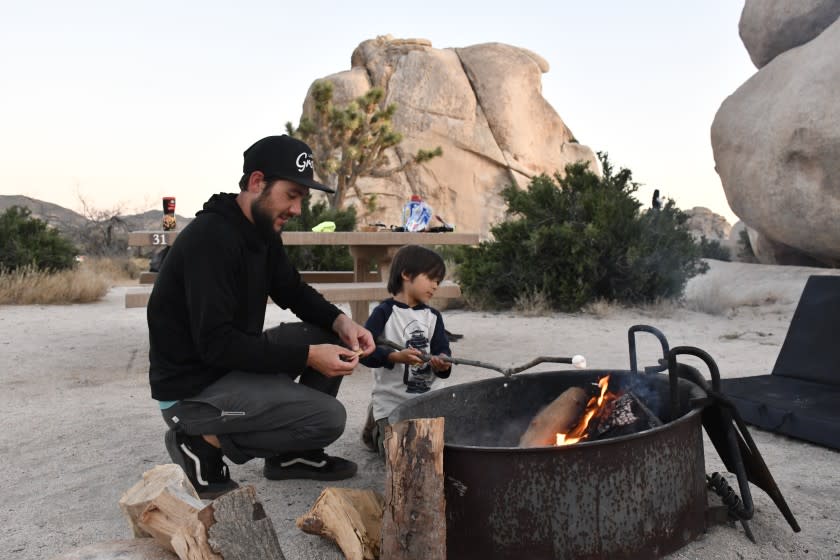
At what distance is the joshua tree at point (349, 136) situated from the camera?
21641 mm

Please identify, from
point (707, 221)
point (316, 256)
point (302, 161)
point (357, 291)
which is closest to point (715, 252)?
point (316, 256)

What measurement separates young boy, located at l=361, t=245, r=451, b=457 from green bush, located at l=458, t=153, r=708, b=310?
5581mm

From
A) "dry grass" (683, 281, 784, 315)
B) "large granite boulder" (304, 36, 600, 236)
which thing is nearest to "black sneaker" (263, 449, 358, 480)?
"dry grass" (683, 281, 784, 315)

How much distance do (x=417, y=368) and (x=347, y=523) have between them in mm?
1078

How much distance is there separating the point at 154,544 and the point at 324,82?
20.1m

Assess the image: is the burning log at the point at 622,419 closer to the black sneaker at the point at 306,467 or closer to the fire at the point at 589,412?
the fire at the point at 589,412

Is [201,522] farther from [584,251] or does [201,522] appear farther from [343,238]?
[584,251]

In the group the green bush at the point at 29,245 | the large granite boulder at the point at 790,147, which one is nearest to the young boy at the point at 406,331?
the large granite boulder at the point at 790,147

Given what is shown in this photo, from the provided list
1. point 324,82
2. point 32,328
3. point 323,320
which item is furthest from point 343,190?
Answer: point 323,320

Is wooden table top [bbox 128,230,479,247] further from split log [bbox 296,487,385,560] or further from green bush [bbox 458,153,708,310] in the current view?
green bush [bbox 458,153,708,310]

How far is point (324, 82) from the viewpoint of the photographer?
2128 centimetres

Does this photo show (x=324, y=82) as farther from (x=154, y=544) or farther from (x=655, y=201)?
(x=154, y=544)

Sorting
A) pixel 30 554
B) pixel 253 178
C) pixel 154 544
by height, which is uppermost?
pixel 253 178

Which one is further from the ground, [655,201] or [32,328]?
[655,201]
